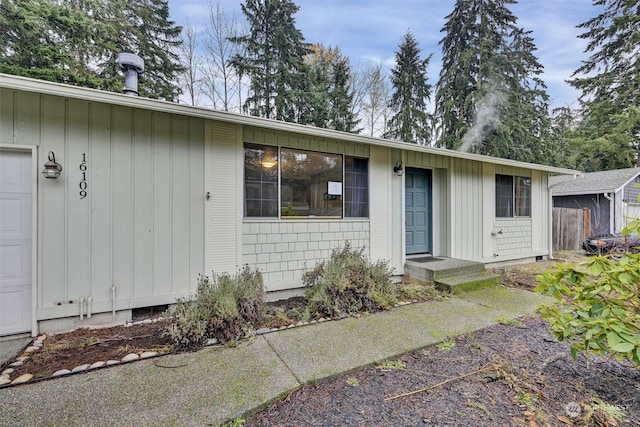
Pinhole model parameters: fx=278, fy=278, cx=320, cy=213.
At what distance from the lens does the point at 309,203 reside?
14.3 ft

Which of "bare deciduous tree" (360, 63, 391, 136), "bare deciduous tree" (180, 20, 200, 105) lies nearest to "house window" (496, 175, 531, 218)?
"bare deciduous tree" (360, 63, 391, 136)

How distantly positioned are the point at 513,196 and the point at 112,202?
806 cm

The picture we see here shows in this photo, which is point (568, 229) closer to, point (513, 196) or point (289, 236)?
point (513, 196)

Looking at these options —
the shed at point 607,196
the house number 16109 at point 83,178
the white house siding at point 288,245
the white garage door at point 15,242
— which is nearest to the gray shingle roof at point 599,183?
the shed at point 607,196

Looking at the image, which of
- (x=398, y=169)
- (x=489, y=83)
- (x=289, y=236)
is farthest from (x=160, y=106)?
(x=489, y=83)

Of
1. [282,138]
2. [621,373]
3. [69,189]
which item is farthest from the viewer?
[282,138]

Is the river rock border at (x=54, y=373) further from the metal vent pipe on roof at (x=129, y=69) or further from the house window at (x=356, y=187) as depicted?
the metal vent pipe on roof at (x=129, y=69)

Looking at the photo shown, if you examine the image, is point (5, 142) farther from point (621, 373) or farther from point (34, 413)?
point (621, 373)

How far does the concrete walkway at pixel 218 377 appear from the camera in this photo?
1.80 metres

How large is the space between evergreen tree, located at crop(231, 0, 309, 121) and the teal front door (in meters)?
7.93

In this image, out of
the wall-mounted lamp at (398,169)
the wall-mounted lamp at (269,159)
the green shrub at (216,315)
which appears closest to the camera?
the green shrub at (216,315)

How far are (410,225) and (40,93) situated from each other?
18.6ft

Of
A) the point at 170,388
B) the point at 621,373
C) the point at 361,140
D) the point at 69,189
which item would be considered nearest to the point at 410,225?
the point at 361,140

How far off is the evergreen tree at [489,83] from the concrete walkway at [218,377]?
12554 millimetres
